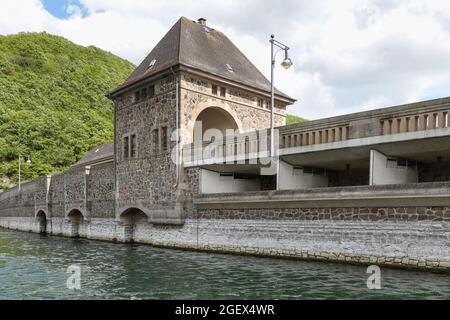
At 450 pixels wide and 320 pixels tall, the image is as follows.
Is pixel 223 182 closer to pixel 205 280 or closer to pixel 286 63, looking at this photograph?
pixel 286 63

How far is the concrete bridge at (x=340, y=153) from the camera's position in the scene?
11.6 metres

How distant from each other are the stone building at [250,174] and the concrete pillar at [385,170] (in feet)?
0.11

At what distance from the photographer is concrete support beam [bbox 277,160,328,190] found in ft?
49.1

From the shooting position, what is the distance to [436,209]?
10758 mm

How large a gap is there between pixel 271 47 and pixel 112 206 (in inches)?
496

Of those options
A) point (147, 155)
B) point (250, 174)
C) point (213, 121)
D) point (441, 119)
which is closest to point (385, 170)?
point (441, 119)

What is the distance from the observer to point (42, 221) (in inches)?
1328

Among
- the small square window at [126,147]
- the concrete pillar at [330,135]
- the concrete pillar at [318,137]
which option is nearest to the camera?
the concrete pillar at [330,135]

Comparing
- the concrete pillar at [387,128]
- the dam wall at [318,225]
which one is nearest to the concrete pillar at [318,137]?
the dam wall at [318,225]

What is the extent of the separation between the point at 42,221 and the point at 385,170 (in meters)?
28.9

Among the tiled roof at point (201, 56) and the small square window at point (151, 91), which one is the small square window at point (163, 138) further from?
the tiled roof at point (201, 56)

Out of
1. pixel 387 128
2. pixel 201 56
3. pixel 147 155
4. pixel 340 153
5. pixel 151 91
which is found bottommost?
pixel 340 153

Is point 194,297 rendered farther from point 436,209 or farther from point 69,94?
point 69,94

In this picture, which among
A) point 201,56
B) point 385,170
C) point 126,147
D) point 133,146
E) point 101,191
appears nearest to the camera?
point 385,170
